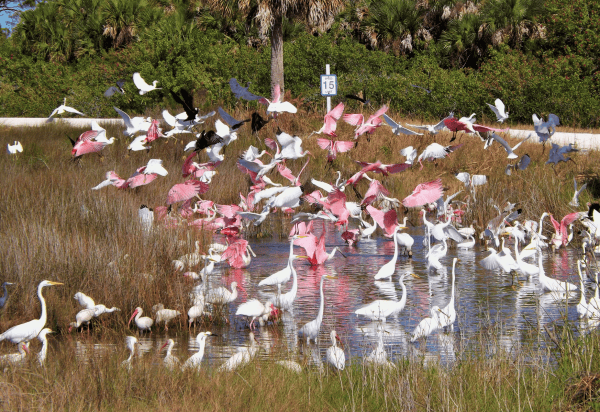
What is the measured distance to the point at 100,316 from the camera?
6.37 metres

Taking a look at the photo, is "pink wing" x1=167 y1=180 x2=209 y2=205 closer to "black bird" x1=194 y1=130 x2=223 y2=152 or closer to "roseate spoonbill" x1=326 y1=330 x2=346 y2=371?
"black bird" x1=194 y1=130 x2=223 y2=152

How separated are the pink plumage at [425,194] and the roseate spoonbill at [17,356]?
8.00 feet

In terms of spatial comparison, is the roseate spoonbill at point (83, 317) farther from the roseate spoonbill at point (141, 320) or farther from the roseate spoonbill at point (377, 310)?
the roseate spoonbill at point (377, 310)

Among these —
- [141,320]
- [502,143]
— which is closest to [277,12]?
[141,320]

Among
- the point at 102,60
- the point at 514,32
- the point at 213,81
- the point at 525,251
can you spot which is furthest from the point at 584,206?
the point at 102,60

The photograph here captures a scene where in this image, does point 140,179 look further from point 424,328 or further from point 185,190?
point 424,328

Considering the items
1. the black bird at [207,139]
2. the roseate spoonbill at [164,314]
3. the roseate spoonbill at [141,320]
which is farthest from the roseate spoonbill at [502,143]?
the roseate spoonbill at [141,320]

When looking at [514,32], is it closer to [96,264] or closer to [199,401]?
[96,264]

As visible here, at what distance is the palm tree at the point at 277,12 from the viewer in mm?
22812

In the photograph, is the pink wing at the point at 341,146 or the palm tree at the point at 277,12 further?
the palm tree at the point at 277,12

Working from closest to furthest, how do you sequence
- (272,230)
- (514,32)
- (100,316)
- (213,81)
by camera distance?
(100,316)
(272,230)
(213,81)
(514,32)

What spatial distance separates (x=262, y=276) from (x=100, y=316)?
267cm

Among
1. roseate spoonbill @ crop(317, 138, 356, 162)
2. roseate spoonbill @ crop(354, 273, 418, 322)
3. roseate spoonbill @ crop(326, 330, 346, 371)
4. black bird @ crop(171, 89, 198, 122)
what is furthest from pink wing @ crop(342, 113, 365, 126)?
roseate spoonbill @ crop(354, 273, 418, 322)

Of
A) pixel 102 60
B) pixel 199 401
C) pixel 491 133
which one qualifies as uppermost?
pixel 102 60
